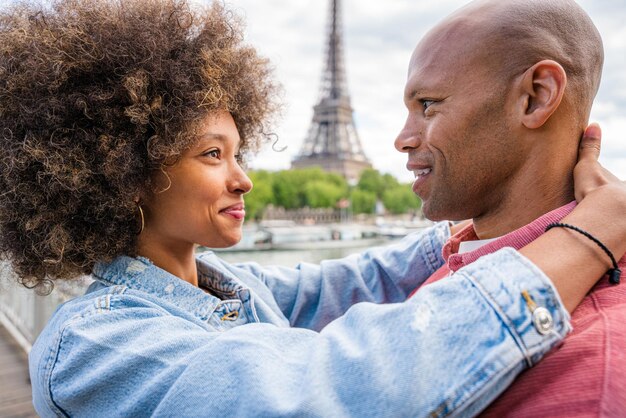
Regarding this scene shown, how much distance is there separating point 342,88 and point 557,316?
48.0 meters

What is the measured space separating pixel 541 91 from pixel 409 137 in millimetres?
299

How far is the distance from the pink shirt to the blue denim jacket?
0.05 meters

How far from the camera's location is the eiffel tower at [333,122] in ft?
152

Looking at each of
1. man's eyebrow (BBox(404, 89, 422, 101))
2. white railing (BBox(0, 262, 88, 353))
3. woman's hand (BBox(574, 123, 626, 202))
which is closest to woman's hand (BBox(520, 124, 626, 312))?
woman's hand (BBox(574, 123, 626, 202))

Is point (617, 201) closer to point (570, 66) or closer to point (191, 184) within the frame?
point (570, 66)

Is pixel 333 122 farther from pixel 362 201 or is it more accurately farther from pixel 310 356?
pixel 310 356

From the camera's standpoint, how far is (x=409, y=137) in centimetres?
122

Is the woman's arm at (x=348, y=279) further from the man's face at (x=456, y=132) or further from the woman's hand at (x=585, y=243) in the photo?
the woman's hand at (x=585, y=243)

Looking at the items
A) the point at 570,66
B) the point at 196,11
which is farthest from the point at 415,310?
the point at 196,11

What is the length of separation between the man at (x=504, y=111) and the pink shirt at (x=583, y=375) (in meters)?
0.25

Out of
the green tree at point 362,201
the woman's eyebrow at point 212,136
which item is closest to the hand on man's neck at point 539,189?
the woman's eyebrow at point 212,136

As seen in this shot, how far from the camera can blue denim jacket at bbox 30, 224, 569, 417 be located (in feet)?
2.26

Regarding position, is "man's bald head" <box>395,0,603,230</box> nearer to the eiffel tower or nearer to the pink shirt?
the pink shirt

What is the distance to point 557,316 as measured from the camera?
73 centimetres
